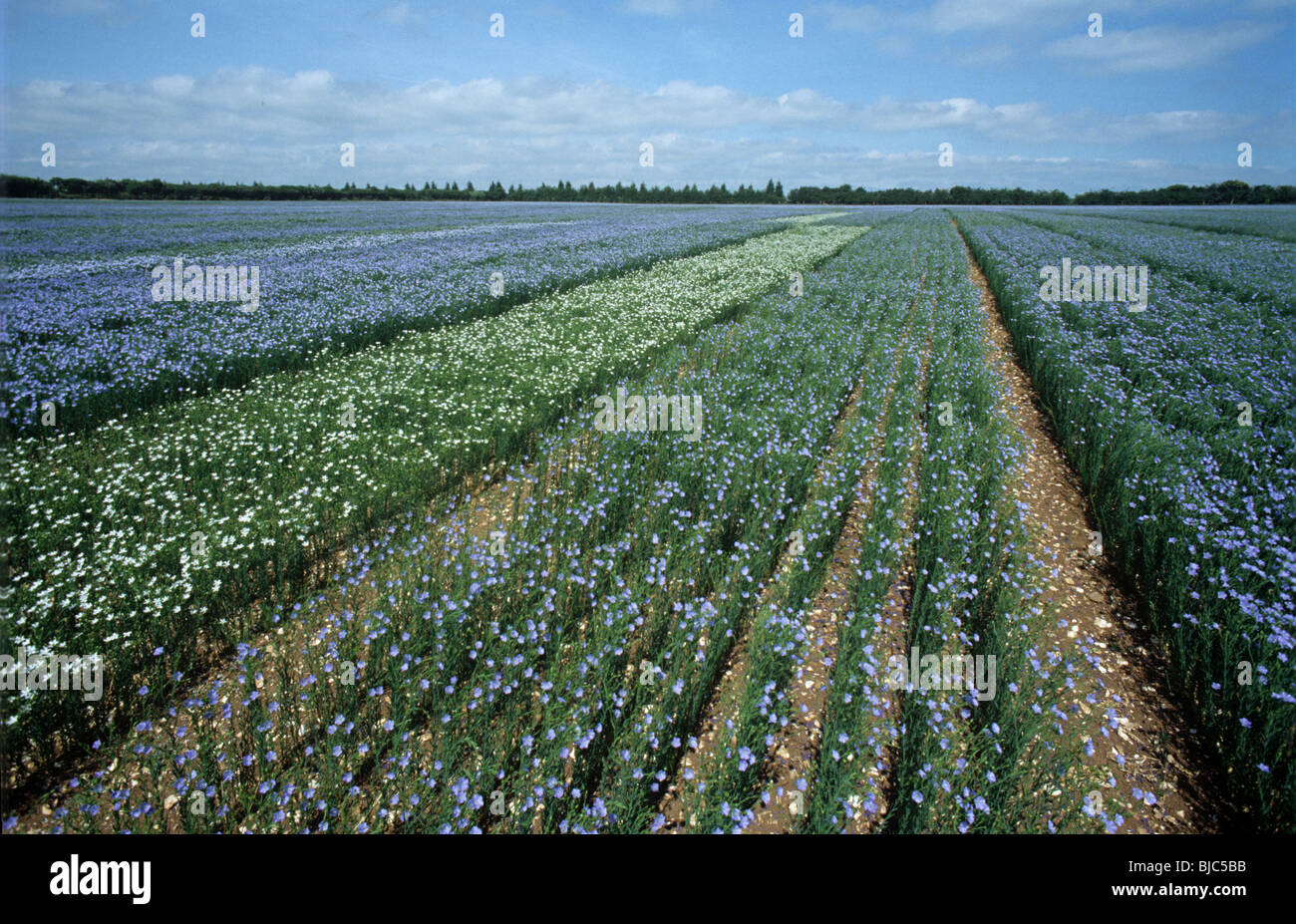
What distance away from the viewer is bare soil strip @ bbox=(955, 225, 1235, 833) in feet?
11.2

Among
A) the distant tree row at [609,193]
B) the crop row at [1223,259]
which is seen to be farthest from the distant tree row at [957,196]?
the crop row at [1223,259]

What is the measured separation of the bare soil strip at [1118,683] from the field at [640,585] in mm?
30

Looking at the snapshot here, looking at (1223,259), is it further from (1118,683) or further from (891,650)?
(891,650)

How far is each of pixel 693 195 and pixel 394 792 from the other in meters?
140

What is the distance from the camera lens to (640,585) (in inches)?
185

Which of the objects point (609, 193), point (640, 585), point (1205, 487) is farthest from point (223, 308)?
point (609, 193)

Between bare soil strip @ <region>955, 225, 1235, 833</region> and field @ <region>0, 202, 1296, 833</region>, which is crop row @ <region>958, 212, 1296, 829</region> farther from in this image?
bare soil strip @ <region>955, 225, 1235, 833</region>

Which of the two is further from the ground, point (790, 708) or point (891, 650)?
point (891, 650)

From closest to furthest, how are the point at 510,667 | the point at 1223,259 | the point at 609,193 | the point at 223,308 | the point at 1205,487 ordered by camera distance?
the point at 510,667 → the point at 1205,487 → the point at 223,308 → the point at 1223,259 → the point at 609,193

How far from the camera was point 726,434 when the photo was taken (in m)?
7.64

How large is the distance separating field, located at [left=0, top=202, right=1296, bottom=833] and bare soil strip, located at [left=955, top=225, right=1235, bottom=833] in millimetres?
30

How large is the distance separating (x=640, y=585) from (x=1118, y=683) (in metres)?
3.74

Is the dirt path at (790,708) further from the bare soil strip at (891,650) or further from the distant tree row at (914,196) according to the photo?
the distant tree row at (914,196)
